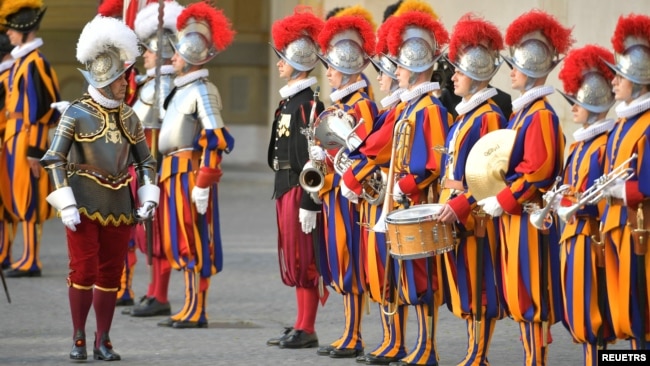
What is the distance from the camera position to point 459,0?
20.1m

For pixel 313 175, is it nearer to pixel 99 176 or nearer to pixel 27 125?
pixel 99 176

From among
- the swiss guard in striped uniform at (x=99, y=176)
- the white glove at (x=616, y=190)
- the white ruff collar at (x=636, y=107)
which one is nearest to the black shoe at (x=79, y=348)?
the swiss guard in striped uniform at (x=99, y=176)

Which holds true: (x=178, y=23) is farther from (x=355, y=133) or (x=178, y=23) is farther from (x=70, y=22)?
(x=70, y=22)

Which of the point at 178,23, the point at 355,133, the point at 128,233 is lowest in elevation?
the point at 128,233

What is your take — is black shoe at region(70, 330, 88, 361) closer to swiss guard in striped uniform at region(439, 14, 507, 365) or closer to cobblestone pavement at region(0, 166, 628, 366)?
cobblestone pavement at region(0, 166, 628, 366)

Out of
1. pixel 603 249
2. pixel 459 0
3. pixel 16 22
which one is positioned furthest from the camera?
pixel 459 0

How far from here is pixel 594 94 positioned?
8281 mm

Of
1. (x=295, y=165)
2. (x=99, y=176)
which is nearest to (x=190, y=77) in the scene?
(x=295, y=165)

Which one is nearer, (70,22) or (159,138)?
(159,138)

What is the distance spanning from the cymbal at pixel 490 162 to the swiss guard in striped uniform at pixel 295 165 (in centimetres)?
191

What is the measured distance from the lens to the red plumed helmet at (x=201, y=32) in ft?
37.3

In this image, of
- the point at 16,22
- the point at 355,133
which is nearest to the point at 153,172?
the point at 355,133

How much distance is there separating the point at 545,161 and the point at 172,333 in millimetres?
3597

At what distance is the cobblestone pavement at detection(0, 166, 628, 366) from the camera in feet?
32.7
